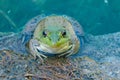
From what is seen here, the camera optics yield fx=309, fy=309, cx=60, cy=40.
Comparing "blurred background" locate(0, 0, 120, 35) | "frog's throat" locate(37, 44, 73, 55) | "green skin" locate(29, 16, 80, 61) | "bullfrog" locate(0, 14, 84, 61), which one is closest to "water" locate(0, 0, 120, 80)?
"blurred background" locate(0, 0, 120, 35)

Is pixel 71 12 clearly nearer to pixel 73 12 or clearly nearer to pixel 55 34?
pixel 73 12

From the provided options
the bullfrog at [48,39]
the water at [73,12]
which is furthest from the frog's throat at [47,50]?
the water at [73,12]

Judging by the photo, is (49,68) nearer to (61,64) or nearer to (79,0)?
(61,64)

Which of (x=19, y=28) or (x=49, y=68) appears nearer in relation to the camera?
(x=49, y=68)

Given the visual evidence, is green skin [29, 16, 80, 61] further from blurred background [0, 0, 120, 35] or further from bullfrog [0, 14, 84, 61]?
blurred background [0, 0, 120, 35]

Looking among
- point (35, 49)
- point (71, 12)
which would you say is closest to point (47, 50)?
point (35, 49)

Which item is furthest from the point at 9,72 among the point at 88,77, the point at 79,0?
the point at 79,0

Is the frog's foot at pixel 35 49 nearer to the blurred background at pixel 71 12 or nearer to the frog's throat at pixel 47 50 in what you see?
the frog's throat at pixel 47 50
